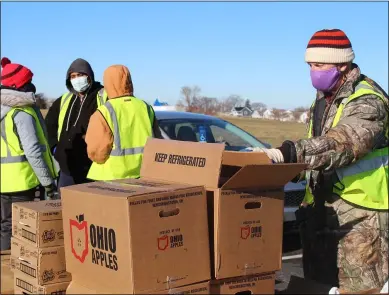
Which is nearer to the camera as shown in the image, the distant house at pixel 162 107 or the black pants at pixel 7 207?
the black pants at pixel 7 207

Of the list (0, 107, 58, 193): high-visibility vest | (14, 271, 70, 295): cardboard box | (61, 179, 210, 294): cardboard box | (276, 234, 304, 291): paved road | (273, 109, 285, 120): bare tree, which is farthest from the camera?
(273, 109, 285, 120): bare tree

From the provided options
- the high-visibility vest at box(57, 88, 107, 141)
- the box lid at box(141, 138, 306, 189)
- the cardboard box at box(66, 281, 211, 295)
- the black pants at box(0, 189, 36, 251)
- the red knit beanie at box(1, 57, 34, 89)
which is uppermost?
the red knit beanie at box(1, 57, 34, 89)

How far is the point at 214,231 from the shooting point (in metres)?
3.00

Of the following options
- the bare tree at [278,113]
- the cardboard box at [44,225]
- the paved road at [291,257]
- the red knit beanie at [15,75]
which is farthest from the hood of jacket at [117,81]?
the bare tree at [278,113]

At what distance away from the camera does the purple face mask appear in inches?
143

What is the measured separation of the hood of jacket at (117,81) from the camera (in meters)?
4.98

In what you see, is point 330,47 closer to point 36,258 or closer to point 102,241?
point 102,241

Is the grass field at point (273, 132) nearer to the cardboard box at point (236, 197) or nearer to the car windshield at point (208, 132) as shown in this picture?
the car windshield at point (208, 132)

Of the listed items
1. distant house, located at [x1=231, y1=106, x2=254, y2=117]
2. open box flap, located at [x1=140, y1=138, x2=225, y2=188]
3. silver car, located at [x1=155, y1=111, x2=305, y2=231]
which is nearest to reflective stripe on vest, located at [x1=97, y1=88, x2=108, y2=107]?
silver car, located at [x1=155, y1=111, x2=305, y2=231]

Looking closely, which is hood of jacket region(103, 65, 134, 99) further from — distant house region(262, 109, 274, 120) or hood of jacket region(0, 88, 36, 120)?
distant house region(262, 109, 274, 120)

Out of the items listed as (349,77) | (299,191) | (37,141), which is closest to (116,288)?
(349,77)

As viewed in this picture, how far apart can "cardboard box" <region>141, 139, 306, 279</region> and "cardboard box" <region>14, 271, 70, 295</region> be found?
2.55ft

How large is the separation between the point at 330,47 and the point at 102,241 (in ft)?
5.61

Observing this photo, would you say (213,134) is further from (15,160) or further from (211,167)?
(211,167)
